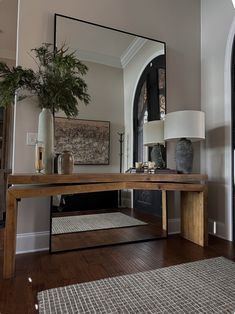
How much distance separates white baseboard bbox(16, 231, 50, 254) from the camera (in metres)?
2.08

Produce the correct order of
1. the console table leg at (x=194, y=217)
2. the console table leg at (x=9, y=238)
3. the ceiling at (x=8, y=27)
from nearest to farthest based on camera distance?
1. the console table leg at (x=9, y=238)
2. the console table leg at (x=194, y=217)
3. the ceiling at (x=8, y=27)

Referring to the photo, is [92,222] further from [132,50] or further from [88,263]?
[132,50]

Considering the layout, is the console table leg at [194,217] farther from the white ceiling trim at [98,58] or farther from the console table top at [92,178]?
the white ceiling trim at [98,58]

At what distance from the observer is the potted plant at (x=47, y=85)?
1.98m

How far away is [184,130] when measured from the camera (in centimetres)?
229

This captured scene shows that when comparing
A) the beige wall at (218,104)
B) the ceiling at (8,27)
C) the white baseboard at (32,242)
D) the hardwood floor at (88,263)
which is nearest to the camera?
the hardwood floor at (88,263)

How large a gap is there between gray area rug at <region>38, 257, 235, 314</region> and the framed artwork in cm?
122

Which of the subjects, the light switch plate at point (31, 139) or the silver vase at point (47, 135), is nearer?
the silver vase at point (47, 135)

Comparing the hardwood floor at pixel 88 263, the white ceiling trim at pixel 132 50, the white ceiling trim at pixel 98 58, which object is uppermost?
the white ceiling trim at pixel 132 50

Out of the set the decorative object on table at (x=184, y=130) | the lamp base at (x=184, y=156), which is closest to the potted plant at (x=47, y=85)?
the decorative object on table at (x=184, y=130)

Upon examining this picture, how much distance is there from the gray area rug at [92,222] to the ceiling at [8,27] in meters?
2.98

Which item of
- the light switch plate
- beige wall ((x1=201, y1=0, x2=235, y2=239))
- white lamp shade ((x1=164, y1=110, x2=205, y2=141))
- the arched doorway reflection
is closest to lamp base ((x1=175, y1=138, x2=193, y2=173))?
white lamp shade ((x1=164, y1=110, x2=205, y2=141))

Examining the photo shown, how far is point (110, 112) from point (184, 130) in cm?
83

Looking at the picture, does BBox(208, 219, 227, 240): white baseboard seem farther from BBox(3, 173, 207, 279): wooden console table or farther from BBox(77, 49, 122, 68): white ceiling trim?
BBox(77, 49, 122, 68): white ceiling trim
